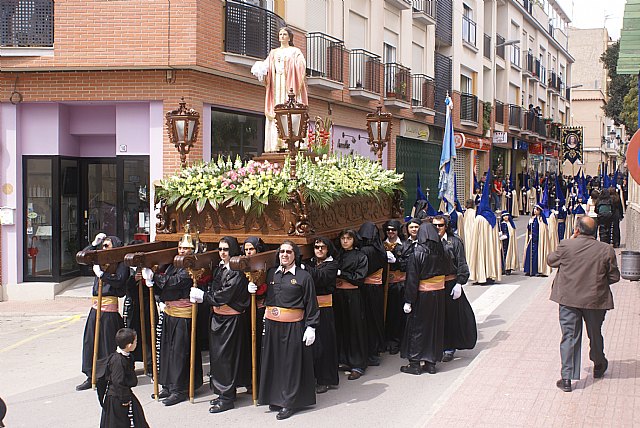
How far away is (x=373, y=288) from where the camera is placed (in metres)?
9.72

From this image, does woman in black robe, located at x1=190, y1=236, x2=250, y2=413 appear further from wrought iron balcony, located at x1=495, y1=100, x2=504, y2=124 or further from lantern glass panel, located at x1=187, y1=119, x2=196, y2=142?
wrought iron balcony, located at x1=495, y1=100, x2=504, y2=124

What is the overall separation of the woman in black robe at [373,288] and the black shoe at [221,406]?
7.90 feet

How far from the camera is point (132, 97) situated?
47.8ft

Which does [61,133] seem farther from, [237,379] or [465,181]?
[465,181]

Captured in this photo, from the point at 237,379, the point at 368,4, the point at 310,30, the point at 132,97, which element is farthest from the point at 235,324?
the point at 368,4

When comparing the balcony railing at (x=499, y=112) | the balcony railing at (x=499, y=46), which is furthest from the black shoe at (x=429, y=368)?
the balcony railing at (x=499, y=46)

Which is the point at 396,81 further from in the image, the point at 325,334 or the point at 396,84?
the point at 325,334

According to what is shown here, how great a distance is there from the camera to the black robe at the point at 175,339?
809 centimetres

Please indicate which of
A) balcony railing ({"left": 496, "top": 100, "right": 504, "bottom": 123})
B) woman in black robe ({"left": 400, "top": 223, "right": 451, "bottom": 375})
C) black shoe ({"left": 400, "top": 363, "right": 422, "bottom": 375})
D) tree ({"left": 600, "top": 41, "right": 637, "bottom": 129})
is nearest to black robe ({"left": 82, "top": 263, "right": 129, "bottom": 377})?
woman in black robe ({"left": 400, "top": 223, "right": 451, "bottom": 375})

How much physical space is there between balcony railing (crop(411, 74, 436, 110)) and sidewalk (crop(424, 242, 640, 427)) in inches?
637

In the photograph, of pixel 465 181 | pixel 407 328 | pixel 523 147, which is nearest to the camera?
pixel 407 328

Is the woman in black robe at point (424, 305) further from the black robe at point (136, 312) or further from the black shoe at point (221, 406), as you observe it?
the black robe at point (136, 312)

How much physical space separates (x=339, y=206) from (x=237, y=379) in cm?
273

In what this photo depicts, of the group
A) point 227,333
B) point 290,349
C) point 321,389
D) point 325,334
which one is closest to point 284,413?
point 290,349
